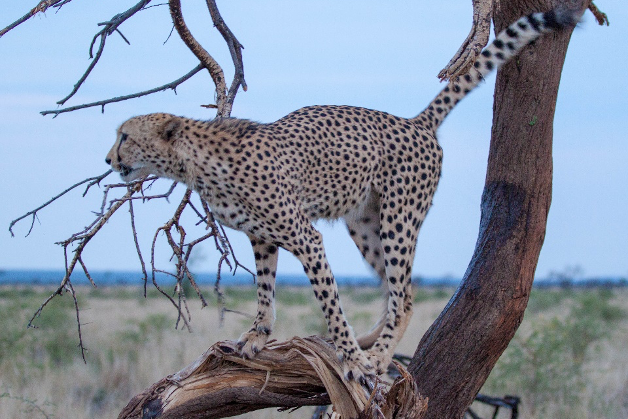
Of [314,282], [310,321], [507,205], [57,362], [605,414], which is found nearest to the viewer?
[314,282]

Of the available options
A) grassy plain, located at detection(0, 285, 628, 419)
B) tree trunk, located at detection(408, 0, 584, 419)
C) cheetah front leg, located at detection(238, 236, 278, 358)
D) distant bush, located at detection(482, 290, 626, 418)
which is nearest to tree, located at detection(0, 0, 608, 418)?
tree trunk, located at detection(408, 0, 584, 419)

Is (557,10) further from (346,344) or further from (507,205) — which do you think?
(346,344)

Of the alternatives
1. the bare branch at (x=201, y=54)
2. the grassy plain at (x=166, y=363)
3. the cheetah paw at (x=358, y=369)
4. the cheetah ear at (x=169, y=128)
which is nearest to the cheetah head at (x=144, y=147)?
the cheetah ear at (x=169, y=128)

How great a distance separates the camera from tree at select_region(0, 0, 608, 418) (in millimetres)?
4125

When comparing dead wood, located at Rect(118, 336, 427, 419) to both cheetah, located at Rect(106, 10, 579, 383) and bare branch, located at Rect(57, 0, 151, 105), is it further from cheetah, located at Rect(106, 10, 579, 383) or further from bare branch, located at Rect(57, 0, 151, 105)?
bare branch, located at Rect(57, 0, 151, 105)

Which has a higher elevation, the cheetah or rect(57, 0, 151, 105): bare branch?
rect(57, 0, 151, 105): bare branch

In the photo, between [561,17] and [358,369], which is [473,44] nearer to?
[561,17]

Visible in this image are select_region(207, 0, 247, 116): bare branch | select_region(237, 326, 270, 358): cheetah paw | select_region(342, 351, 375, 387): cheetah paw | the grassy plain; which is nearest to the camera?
select_region(342, 351, 375, 387): cheetah paw

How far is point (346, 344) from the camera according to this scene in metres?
3.50

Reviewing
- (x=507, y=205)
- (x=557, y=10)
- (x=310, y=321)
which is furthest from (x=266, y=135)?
(x=310, y=321)

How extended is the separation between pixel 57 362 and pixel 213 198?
24.6 feet

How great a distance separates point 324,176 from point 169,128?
811 mm

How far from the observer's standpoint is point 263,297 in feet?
12.6

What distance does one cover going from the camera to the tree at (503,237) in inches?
162
